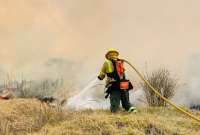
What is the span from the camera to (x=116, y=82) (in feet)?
48.3

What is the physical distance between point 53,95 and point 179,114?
10.5 meters

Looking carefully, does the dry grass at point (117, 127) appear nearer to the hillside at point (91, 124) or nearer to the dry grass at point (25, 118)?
the hillside at point (91, 124)

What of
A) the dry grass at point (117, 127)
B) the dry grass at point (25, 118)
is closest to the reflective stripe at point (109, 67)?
the dry grass at point (25, 118)

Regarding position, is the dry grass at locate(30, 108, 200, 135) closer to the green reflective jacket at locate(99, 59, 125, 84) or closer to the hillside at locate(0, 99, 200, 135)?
the hillside at locate(0, 99, 200, 135)

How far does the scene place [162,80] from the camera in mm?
19281

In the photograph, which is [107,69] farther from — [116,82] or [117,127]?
[117,127]

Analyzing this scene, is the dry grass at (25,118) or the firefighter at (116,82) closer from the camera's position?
the dry grass at (25,118)

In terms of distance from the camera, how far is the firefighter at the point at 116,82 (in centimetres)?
1473

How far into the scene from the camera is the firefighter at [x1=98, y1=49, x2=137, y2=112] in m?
14.7

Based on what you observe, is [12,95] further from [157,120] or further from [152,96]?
[157,120]

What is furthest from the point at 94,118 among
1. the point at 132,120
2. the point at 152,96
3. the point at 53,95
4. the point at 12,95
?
the point at 53,95

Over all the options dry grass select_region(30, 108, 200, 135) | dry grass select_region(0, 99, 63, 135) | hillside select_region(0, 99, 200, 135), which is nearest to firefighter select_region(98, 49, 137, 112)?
hillside select_region(0, 99, 200, 135)

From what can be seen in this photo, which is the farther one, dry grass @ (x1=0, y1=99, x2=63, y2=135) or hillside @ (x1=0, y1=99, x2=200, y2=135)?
dry grass @ (x1=0, y1=99, x2=63, y2=135)

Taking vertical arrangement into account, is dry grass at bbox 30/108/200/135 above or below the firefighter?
below
